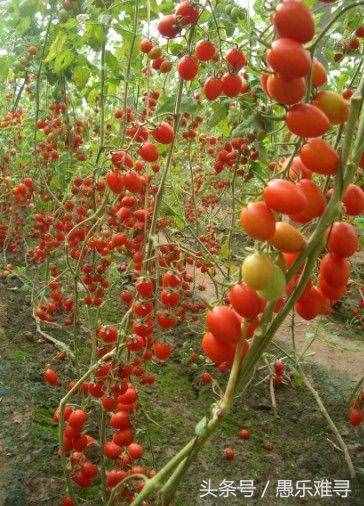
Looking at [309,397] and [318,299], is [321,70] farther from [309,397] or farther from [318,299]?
[309,397]

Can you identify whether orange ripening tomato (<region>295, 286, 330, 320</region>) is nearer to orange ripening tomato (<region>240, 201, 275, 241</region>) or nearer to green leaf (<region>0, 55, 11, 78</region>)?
orange ripening tomato (<region>240, 201, 275, 241</region>)

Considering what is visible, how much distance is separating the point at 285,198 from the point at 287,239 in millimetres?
56

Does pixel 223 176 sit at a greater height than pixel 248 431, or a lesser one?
greater

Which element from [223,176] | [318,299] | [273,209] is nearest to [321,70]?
[273,209]

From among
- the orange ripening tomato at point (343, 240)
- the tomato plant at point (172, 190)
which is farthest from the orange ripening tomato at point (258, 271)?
the orange ripening tomato at point (343, 240)

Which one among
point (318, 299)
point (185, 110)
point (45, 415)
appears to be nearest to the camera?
point (318, 299)

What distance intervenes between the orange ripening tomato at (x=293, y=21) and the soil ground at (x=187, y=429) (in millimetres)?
1275

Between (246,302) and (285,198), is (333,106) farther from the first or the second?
(246,302)

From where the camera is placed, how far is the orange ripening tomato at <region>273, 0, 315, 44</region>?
0.71 meters

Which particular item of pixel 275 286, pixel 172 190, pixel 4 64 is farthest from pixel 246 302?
pixel 172 190

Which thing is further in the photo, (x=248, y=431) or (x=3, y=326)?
(x=3, y=326)

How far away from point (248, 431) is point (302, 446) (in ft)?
0.94

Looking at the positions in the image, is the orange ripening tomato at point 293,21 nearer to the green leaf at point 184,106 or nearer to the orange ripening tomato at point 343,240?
the orange ripening tomato at point 343,240

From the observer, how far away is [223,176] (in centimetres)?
521
